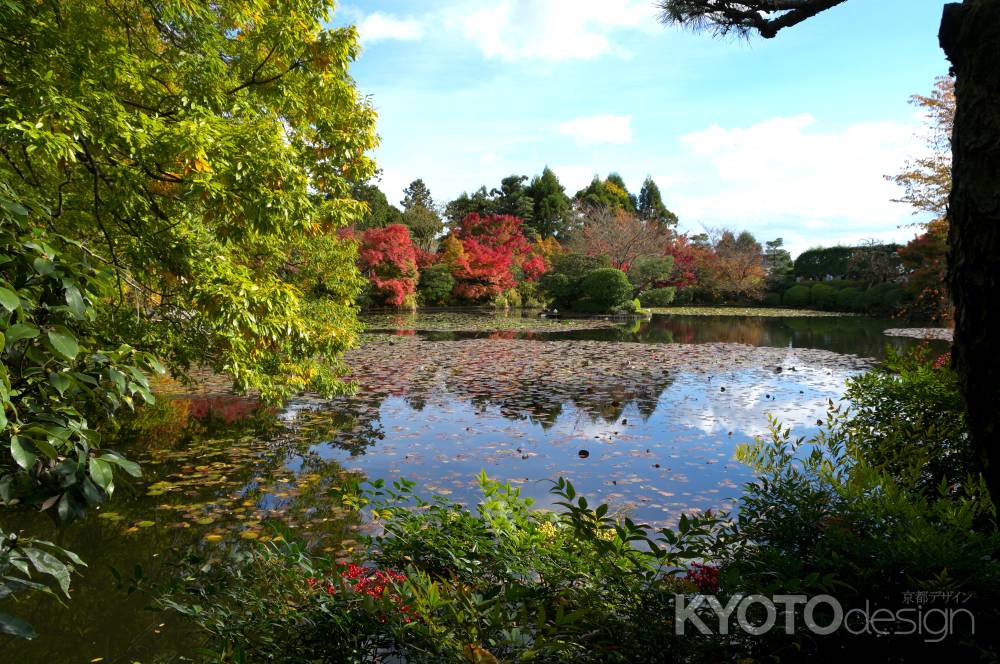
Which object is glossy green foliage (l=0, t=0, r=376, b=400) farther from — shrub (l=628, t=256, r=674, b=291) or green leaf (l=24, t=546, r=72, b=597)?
shrub (l=628, t=256, r=674, b=291)

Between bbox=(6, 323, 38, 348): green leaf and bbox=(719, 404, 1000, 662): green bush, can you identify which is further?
bbox=(719, 404, 1000, 662): green bush

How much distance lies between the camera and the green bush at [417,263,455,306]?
2844cm

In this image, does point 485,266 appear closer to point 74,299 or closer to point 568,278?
point 568,278

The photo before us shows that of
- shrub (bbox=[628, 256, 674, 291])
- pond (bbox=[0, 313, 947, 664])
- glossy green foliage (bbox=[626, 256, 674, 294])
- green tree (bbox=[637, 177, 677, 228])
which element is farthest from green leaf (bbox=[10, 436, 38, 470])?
green tree (bbox=[637, 177, 677, 228])

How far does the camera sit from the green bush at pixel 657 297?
31.6m

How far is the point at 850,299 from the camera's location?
1166 inches

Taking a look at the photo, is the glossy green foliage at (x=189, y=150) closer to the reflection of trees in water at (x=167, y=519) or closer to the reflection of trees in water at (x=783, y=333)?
the reflection of trees in water at (x=167, y=519)

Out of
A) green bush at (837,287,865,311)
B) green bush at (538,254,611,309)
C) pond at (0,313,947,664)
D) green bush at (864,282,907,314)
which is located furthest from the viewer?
green bush at (837,287,865,311)

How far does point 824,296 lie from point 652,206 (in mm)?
21222

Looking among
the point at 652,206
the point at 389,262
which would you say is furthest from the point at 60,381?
the point at 652,206

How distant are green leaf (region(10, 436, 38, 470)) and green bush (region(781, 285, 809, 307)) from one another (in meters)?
36.5

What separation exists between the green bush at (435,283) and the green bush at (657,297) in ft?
35.5

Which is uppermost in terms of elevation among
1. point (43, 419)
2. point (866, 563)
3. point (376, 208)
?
point (376, 208)

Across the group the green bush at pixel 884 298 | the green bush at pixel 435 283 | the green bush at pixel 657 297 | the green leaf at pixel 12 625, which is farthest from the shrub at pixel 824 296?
the green leaf at pixel 12 625
